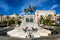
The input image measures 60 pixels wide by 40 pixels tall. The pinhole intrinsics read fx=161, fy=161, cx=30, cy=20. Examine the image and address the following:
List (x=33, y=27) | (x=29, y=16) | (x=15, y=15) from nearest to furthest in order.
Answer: (x=33, y=27), (x=29, y=16), (x=15, y=15)

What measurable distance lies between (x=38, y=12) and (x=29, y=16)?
19457mm

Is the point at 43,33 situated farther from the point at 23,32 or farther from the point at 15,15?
the point at 15,15

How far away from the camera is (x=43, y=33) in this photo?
946 centimetres

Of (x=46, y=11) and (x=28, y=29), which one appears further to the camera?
(x=46, y=11)

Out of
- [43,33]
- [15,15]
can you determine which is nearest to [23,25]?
[43,33]

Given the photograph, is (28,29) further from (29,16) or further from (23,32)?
(29,16)

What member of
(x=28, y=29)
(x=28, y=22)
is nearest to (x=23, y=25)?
(x=28, y=22)

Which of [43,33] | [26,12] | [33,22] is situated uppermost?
[26,12]

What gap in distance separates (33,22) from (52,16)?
20679 millimetres

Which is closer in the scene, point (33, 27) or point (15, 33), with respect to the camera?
point (15, 33)

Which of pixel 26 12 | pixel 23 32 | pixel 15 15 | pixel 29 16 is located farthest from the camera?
pixel 15 15

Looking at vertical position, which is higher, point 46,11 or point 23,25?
point 46,11

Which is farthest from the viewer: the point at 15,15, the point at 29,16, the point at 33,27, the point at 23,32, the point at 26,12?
the point at 15,15

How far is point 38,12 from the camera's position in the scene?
30594 millimetres
